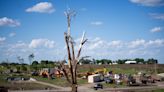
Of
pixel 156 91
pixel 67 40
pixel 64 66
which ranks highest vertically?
pixel 67 40

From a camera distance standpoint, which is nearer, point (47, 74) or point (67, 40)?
point (67, 40)

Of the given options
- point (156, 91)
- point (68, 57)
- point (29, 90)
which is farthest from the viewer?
point (29, 90)

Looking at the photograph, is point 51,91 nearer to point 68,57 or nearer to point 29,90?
point 29,90

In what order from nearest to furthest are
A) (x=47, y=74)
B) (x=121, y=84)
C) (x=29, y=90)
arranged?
(x=29, y=90)
(x=121, y=84)
(x=47, y=74)

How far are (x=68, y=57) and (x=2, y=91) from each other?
27.6 m

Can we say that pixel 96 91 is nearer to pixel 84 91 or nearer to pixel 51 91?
pixel 84 91

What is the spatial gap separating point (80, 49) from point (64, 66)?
84 centimetres

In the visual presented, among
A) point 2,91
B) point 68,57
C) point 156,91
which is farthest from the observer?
point 156,91

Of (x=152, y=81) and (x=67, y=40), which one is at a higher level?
(x=67, y=40)

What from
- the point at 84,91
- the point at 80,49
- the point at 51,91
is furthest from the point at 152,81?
the point at 80,49

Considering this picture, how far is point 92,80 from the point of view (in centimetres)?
8362

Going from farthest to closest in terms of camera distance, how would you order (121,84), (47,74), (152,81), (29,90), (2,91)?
(47,74), (152,81), (121,84), (29,90), (2,91)

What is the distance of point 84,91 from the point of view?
64.0 metres

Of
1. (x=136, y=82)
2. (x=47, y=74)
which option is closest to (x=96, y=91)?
(x=136, y=82)
